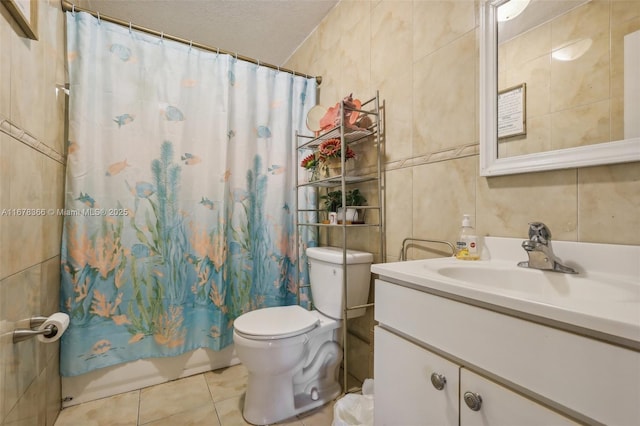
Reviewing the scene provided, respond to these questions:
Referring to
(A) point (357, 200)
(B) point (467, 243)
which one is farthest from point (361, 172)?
(B) point (467, 243)

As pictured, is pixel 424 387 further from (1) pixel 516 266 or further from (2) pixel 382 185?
(2) pixel 382 185

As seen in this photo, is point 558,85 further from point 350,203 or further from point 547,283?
point 350,203

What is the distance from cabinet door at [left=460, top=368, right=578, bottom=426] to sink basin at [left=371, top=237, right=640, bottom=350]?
0.51 feet

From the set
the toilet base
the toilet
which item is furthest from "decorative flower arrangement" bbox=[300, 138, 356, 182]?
the toilet base

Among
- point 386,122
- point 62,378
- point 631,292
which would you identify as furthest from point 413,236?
point 62,378

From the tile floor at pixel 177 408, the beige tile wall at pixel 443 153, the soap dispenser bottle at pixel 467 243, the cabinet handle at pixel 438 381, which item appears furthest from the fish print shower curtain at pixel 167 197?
the cabinet handle at pixel 438 381

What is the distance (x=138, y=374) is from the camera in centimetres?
161

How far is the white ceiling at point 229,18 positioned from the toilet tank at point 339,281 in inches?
62.0

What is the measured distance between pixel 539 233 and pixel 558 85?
1.48 feet

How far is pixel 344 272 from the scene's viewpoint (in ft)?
4.60

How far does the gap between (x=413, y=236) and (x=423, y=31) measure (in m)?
0.90

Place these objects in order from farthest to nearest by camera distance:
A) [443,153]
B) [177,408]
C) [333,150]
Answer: [333,150] < [177,408] < [443,153]

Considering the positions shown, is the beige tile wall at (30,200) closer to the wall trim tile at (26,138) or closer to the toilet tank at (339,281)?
the wall trim tile at (26,138)

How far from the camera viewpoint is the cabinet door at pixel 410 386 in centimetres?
70
